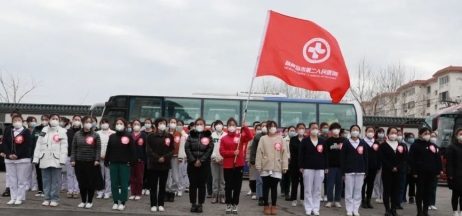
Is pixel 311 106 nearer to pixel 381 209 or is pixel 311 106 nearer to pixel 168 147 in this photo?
pixel 381 209

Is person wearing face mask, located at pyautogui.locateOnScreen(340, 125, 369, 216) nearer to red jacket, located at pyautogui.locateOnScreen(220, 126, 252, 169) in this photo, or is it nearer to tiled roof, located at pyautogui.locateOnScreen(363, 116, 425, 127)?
red jacket, located at pyautogui.locateOnScreen(220, 126, 252, 169)

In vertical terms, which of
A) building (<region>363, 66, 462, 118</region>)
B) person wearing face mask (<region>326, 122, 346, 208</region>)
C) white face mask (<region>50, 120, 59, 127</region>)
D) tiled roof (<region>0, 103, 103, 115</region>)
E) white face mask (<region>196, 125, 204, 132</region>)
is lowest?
person wearing face mask (<region>326, 122, 346, 208</region>)

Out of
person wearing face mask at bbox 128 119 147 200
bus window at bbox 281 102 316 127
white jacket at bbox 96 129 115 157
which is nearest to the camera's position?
white jacket at bbox 96 129 115 157

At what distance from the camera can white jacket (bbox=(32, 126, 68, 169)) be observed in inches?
373

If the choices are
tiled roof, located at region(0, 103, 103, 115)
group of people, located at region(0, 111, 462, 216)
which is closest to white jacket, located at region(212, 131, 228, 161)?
group of people, located at region(0, 111, 462, 216)

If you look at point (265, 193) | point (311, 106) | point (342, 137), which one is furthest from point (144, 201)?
point (311, 106)

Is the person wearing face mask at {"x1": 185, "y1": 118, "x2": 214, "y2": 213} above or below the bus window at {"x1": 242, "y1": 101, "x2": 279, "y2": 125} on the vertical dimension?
below

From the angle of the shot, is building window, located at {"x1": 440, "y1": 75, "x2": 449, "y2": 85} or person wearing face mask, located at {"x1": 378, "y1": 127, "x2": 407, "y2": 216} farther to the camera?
building window, located at {"x1": 440, "y1": 75, "x2": 449, "y2": 85}

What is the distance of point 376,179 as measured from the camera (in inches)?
488

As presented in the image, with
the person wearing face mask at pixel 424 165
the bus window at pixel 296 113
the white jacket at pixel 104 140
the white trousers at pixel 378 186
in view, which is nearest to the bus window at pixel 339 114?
the bus window at pixel 296 113

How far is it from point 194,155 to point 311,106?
9074mm

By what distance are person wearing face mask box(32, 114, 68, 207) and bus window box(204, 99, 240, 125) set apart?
8120 millimetres

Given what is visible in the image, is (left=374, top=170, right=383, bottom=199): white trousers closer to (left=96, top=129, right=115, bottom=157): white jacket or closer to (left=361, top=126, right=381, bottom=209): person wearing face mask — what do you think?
(left=361, top=126, right=381, bottom=209): person wearing face mask

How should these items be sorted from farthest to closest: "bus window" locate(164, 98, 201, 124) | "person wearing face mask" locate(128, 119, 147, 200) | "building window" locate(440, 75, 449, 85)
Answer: "building window" locate(440, 75, 449, 85), "bus window" locate(164, 98, 201, 124), "person wearing face mask" locate(128, 119, 147, 200)
